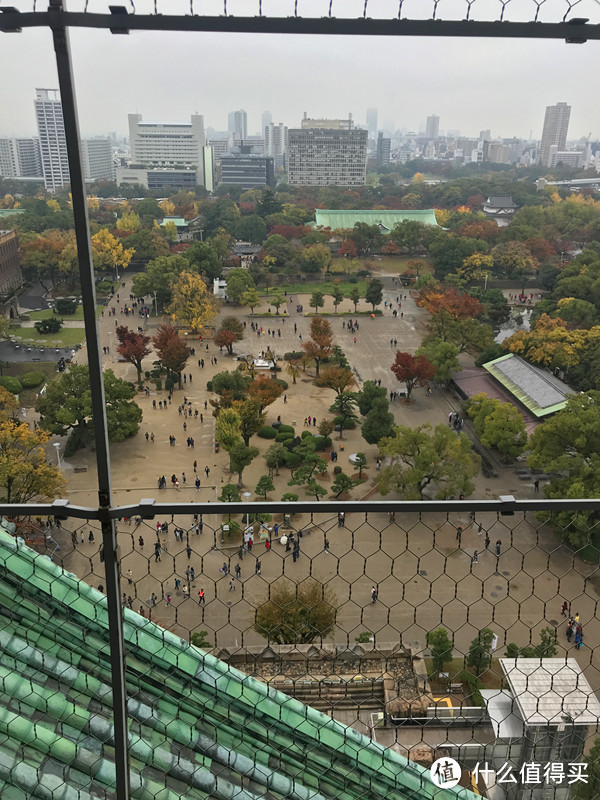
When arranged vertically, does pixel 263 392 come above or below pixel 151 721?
below

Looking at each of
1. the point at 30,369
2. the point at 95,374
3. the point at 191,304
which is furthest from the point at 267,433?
the point at 95,374

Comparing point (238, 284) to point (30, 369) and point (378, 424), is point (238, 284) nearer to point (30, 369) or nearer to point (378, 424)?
point (30, 369)

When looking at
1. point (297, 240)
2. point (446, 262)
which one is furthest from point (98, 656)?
point (297, 240)

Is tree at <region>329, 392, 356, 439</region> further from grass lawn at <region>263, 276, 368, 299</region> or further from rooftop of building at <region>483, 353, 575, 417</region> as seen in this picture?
grass lawn at <region>263, 276, 368, 299</region>

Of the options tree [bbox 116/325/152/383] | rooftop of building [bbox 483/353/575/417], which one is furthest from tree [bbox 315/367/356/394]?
tree [bbox 116/325/152/383]

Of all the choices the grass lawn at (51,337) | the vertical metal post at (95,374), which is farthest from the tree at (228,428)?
the vertical metal post at (95,374)

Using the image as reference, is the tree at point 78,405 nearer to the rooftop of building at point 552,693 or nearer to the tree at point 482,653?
the tree at point 482,653

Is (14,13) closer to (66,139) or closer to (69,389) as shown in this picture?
(66,139)
